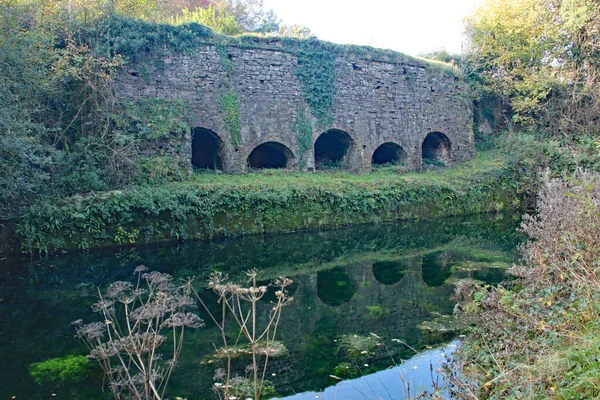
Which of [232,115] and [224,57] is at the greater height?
[224,57]

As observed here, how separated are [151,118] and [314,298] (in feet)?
27.5

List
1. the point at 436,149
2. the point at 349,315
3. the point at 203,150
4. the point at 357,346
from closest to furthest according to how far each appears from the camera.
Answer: the point at 357,346, the point at 349,315, the point at 203,150, the point at 436,149

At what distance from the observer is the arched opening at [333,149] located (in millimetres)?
17375

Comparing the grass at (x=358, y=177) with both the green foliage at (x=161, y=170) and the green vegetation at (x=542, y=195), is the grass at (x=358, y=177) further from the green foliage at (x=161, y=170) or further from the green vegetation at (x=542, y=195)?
the green vegetation at (x=542, y=195)

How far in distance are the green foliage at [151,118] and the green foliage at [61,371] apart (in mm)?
8190

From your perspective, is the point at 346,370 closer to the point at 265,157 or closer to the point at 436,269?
the point at 436,269

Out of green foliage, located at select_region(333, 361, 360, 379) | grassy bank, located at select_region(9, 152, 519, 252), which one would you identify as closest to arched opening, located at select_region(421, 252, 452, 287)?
green foliage, located at select_region(333, 361, 360, 379)

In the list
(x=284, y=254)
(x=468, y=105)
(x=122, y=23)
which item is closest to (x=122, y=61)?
(x=122, y=23)

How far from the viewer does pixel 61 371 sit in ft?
15.8

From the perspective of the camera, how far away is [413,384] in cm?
447

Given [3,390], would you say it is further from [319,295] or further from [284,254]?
[284,254]

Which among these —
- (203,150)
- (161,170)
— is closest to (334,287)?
(161,170)

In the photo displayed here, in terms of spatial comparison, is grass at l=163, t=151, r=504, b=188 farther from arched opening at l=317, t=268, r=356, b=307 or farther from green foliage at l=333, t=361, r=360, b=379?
green foliage at l=333, t=361, r=360, b=379

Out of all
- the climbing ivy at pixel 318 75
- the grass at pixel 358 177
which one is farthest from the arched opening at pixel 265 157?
the grass at pixel 358 177
